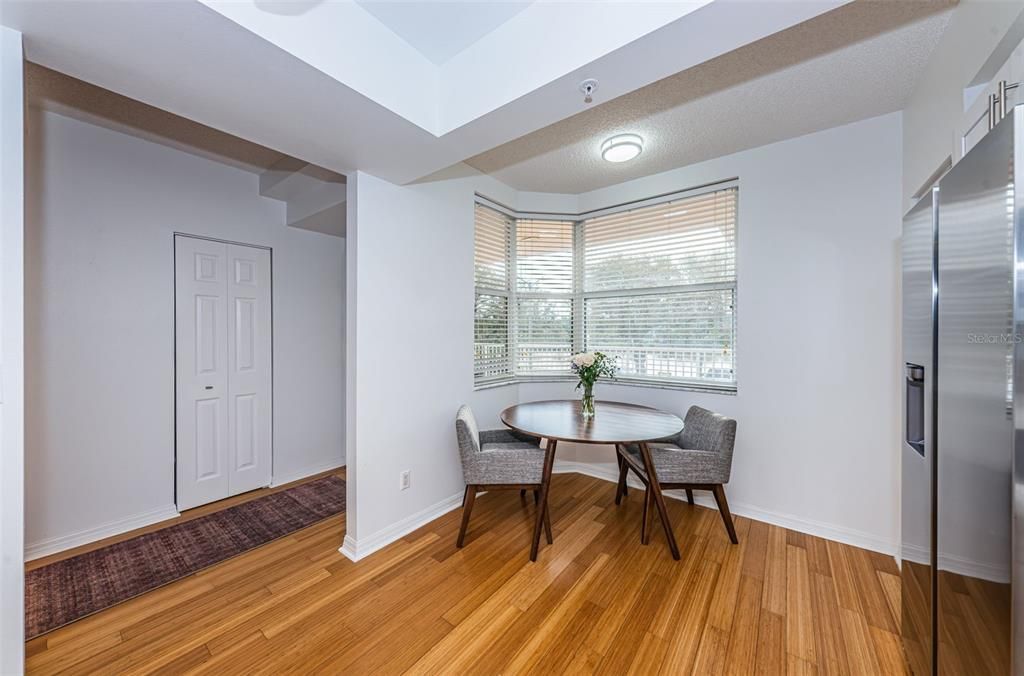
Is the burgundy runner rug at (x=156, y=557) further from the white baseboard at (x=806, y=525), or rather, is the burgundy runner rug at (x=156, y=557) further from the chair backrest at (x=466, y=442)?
the white baseboard at (x=806, y=525)

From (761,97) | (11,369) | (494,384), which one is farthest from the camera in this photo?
(494,384)

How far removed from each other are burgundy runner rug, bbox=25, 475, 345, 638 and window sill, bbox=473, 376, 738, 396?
158 cm

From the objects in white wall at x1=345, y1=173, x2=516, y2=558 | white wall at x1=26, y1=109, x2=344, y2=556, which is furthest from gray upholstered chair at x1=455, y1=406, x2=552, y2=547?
white wall at x1=26, y1=109, x2=344, y2=556

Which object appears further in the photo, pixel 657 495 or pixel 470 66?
pixel 657 495

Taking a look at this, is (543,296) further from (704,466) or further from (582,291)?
(704,466)

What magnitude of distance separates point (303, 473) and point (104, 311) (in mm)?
1908

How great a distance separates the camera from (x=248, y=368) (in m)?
3.30

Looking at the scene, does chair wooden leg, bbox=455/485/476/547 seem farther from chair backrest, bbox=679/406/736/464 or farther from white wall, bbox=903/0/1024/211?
white wall, bbox=903/0/1024/211

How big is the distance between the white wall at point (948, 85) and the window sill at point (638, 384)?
1.49 meters

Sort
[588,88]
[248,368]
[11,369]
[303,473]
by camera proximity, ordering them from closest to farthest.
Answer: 1. [11,369]
2. [588,88]
3. [248,368]
4. [303,473]

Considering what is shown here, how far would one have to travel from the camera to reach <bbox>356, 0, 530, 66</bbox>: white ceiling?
1582mm

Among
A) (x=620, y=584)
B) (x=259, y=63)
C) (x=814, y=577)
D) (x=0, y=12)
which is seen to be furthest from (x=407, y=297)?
(x=814, y=577)

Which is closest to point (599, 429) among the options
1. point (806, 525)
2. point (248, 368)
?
point (806, 525)

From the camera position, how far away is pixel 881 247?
2.35m
